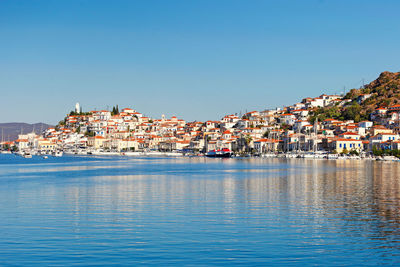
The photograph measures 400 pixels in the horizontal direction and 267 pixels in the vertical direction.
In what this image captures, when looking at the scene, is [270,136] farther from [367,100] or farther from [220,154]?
[367,100]

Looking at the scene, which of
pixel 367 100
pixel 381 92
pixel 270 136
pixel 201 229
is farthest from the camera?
pixel 381 92

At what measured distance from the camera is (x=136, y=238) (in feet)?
56.2

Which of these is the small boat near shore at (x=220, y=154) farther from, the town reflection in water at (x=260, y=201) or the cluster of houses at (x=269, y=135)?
the town reflection in water at (x=260, y=201)

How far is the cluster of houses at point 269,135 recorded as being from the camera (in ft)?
424

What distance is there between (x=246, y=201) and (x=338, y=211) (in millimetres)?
5792

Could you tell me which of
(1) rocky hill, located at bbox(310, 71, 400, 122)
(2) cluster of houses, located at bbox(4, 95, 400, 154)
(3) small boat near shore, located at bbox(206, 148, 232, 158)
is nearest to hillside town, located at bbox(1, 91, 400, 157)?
(2) cluster of houses, located at bbox(4, 95, 400, 154)

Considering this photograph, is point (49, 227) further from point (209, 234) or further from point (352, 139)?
point (352, 139)

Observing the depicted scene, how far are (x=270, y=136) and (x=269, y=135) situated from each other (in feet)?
2.77

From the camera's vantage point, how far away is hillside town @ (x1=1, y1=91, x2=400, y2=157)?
12750 cm

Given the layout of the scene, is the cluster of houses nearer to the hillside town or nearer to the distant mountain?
the hillside town

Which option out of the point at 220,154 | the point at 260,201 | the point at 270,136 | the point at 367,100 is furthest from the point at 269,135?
the point at 260,201

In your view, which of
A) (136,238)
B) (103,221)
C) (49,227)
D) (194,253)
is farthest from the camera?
(103,221)

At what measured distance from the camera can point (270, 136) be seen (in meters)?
156

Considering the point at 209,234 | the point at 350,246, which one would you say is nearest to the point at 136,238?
the point at 209,234
